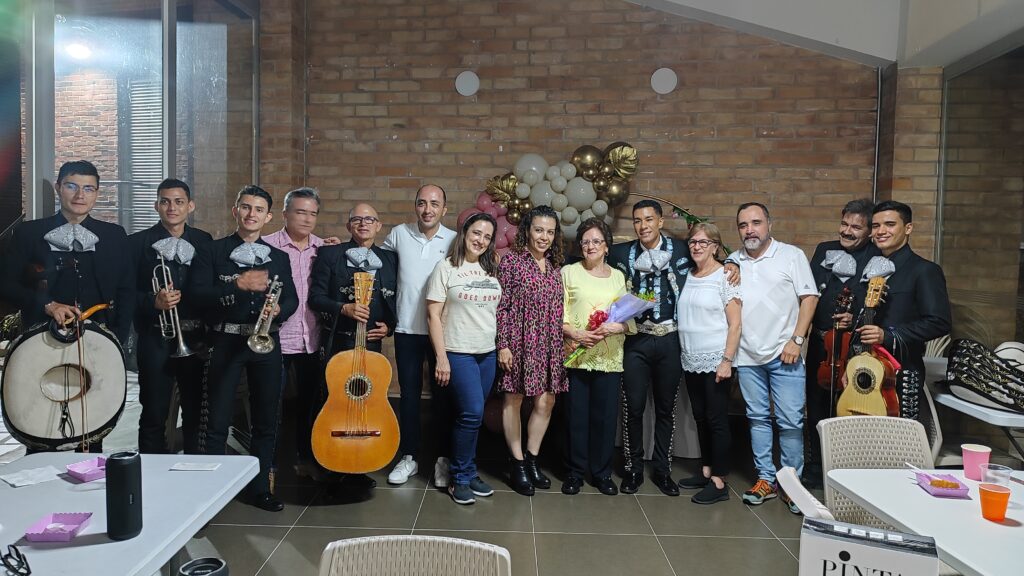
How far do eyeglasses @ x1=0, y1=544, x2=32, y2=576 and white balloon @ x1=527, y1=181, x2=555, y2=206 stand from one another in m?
3.87

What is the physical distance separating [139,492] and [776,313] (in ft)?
10.2

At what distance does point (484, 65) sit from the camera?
5684 mm

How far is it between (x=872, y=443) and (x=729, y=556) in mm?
961

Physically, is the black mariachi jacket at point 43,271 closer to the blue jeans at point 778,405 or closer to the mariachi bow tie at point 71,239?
the mariachi bow tie at point 71,239

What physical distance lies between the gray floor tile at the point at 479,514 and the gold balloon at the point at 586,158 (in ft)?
8.33

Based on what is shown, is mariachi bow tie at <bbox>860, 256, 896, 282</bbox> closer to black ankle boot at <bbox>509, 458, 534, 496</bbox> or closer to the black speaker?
black ankle boot at <bbox>509, 458, 534, 496</bbox>

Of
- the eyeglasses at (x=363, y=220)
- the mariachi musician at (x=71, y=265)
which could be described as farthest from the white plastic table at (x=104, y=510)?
the eyeglasses at (x=363, y=220)

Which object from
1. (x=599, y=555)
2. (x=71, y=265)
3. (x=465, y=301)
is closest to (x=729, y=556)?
(x=599, y=555)

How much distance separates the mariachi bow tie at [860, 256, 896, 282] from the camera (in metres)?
3.49

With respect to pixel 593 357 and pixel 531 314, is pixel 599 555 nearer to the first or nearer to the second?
pixel 593 357

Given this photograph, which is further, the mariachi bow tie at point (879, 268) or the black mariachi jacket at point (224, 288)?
the mariachi bow tie at point (879, 268)

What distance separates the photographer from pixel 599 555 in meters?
3.04

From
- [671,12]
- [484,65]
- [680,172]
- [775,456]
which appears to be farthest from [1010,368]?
[484,65]

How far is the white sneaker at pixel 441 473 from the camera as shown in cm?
380
